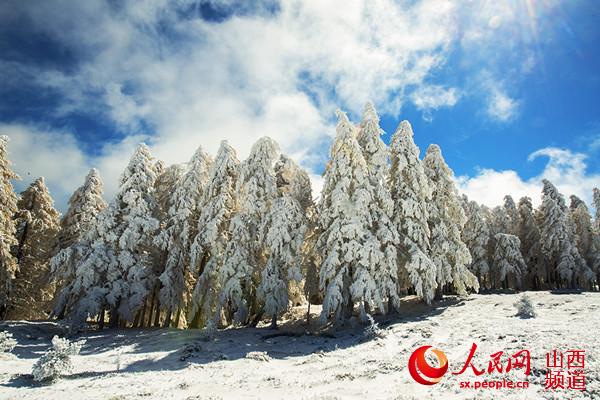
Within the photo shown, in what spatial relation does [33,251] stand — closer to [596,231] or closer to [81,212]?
[81,212]

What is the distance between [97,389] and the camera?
428 inches

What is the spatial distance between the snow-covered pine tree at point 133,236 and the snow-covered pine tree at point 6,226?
6.65m

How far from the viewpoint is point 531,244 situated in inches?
1838

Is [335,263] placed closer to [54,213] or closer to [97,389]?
[97,389]

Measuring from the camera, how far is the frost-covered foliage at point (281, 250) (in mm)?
21547

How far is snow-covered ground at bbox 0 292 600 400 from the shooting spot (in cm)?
988

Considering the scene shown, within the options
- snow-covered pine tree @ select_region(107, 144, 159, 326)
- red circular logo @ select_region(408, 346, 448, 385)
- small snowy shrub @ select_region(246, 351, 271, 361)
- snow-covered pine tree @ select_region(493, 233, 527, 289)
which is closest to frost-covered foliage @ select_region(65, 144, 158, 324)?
snow-covered pine tree @ select_region(107, 144, 159, 326)

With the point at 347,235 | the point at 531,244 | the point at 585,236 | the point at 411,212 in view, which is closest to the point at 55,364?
the point at 347,235

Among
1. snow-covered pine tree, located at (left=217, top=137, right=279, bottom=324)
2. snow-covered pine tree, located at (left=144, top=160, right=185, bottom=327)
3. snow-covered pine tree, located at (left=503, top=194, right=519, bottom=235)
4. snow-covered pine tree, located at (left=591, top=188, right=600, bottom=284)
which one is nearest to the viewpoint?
snow-covered pine tree, located at (left=217, top=137, right=279, bottom=324)

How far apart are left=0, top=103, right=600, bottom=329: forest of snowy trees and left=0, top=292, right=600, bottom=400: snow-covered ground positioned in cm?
258

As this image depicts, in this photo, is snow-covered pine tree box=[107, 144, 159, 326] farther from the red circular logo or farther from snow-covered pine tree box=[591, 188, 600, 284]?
snow-covered pine tree box=[591, 188, 600, 284]

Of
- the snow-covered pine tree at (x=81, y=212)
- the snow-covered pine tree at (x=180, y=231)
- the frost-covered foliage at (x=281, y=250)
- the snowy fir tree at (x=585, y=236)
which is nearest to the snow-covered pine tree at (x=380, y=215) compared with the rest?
the frost-covered foliage at (x=281, y=250)

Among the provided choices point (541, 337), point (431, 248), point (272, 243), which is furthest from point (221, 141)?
point (541, 337)

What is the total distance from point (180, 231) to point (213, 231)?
149 inches
